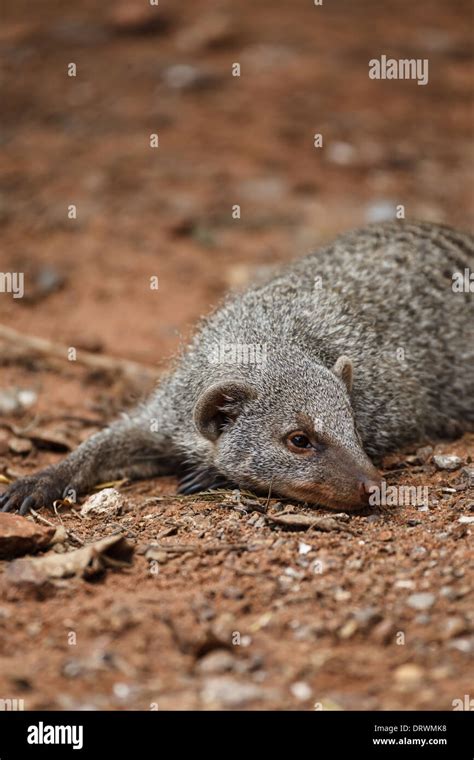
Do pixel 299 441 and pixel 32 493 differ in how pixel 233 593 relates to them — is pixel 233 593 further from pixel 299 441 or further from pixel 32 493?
pixel 32 493

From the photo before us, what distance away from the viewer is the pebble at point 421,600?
398 cm

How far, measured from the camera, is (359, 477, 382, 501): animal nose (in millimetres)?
4895

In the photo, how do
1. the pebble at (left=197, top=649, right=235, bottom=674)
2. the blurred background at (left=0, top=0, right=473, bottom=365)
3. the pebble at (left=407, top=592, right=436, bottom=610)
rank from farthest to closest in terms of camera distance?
the blurred background at (left=0, top=0, right=473, bottom=365), the pebble at (left=407, top=592, right=436, bottom=610), the pebble at (left=197, top=649, right=235, bottom=674)

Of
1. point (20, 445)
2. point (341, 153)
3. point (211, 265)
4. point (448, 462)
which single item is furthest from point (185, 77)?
point (448, 462)

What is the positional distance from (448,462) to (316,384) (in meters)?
1.16

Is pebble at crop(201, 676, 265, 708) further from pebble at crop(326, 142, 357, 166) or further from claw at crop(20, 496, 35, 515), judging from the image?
pebble at crop(326, 142, 357, 166)

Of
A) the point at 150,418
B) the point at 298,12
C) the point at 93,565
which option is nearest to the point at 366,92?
the point at 298,12

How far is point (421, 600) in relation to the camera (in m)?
4.03

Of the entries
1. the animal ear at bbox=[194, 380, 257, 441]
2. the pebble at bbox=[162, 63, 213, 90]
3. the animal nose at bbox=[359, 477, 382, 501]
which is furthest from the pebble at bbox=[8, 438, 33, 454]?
the pebble at bbox=[162, 63, 213, 90]

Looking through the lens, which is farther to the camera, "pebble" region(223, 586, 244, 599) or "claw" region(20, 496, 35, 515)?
"claw" region(20, 496, 35, 515)

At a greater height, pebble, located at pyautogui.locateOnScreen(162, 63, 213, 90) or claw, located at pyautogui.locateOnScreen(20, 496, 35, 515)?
pebble, located at pyautogui.locateOnScreen(162, 63, 213, 90)

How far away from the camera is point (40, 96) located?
12.9 metres

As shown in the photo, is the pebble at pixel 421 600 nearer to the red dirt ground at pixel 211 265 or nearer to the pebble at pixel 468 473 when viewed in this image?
the red dirt ground at pixel 211 265

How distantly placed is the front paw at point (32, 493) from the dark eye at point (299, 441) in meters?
1.64
